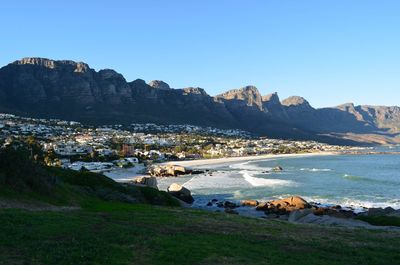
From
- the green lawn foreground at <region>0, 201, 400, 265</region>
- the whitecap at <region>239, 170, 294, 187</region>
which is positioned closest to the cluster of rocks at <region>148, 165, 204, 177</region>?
the whitecap at <region>239, 170, 294, 187</region>

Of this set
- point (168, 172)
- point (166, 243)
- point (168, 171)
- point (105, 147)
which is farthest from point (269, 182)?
Answer: point (105, 147)

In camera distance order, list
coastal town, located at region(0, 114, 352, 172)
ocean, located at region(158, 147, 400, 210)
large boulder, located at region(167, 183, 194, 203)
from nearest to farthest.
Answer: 1. large boulder, located at region(167, 183, 194, 203)
2. ocean, located at region(158, 147, 400, 210)
3. coastal town, located at region(0, 114, 352, 172)

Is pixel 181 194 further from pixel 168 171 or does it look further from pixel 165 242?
pixel 168 171

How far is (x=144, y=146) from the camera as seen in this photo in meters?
168

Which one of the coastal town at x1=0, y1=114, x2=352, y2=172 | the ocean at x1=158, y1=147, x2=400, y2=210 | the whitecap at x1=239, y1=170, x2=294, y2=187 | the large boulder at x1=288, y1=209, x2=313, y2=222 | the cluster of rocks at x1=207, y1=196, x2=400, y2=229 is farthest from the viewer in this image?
the coastal town at x1=0, y1=114, x2=352, y2=172

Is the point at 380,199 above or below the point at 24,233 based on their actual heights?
below

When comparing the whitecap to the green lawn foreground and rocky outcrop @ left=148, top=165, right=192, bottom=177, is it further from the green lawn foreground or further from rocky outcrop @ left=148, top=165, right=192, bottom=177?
the green lawn foreground

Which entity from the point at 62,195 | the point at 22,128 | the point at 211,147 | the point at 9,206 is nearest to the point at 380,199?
the point at 62,195

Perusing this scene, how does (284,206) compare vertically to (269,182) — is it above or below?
above

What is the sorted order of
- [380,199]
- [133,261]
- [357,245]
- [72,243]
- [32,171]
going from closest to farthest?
[133,261] → [72,243] → [357,245] → [32,171] → [380,199]

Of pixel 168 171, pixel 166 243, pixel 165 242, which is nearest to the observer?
pixel 166 243

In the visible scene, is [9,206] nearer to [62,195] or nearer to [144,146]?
[62,195]

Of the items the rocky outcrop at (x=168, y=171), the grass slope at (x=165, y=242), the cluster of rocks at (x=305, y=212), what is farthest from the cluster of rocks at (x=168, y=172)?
the grass slope at (x=165, y=242)

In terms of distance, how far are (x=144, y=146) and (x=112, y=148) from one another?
2003 centimetres
